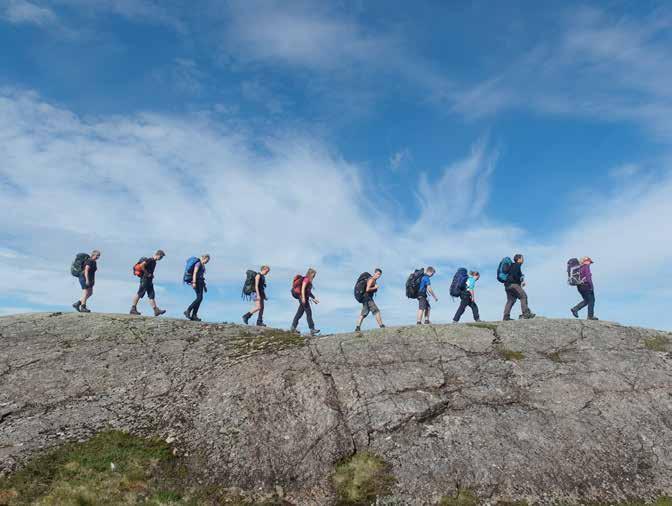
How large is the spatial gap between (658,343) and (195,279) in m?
20.3

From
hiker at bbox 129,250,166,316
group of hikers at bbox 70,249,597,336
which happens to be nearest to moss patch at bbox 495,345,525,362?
group of hikers at bbox 70,249,597,336

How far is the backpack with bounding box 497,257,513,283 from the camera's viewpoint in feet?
74.3

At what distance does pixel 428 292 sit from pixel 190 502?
14.6m

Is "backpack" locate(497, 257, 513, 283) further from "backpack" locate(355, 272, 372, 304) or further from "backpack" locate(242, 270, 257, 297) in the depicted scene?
"backpack" locate(242, 270, 257, 297)

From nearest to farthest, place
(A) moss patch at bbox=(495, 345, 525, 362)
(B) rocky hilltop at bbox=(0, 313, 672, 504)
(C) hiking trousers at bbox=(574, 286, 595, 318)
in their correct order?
(B) rocky hilltop at bbox=(0, 313, 672, 504) < (A) moss patch at bbox=(495, 345, 525, 362) < (C) hiking trousers at bbox=(574, 286, 595, 318)

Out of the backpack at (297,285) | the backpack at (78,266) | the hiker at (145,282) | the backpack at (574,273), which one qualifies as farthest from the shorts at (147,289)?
the backpack at (574,273)

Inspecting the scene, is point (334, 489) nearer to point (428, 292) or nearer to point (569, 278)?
point (428, 292)

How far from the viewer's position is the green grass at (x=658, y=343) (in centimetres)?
1784

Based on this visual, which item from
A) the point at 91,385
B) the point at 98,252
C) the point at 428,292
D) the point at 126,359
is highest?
the point at 98,252

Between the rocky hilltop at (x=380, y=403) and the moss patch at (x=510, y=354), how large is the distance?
108 mm

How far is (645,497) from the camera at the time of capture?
1209 centimetres

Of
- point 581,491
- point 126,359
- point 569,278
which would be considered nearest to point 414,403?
point 581,491

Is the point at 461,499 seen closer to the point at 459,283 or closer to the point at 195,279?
the point at 459,283

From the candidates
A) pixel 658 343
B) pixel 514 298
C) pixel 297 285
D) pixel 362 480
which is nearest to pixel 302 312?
pixel 297 285
